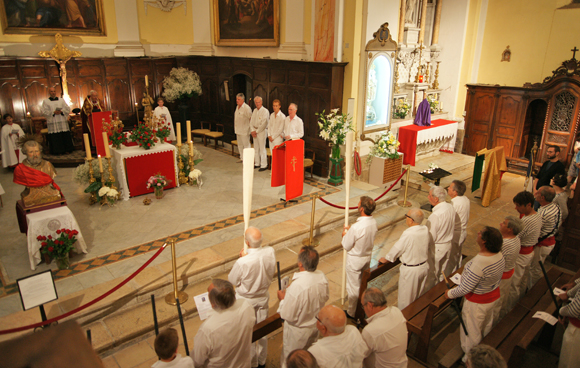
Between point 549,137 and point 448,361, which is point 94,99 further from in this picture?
point 549,137

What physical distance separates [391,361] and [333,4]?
7.81 metres

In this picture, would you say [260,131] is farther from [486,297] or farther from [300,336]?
[486,297]

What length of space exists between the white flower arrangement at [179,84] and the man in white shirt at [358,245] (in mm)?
9129

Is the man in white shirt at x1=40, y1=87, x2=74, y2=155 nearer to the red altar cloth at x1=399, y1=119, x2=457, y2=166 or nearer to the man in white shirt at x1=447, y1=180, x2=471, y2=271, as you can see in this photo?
the red altar cloth at x1=399, y1=119, x2=457, y2=166

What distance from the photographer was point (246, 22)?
11.4m

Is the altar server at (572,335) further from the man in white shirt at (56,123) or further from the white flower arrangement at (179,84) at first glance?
the white flower arrangement at (179,84)

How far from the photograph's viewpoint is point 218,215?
740cm

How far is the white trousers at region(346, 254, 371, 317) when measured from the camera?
5.04 metres

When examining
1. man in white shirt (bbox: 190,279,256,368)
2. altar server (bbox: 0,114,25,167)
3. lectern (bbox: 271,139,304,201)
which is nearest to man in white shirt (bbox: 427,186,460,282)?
lectern (bbox: 271,139,304,201)

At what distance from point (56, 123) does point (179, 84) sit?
3.71 metres

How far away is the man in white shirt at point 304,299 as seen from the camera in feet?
11.7

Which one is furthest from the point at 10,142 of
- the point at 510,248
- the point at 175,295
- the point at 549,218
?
the point at 549,218

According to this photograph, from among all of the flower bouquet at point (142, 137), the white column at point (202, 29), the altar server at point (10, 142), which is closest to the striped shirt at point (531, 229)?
the flower bouquet at point (142, 137)

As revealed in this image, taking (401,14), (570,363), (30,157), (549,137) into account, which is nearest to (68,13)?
(30,157)
